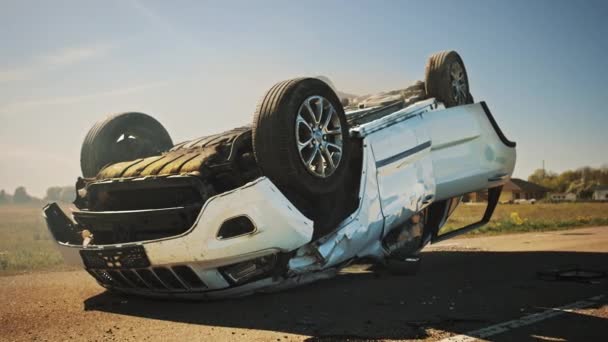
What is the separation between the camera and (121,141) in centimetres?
634

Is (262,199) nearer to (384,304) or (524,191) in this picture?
(384,304)

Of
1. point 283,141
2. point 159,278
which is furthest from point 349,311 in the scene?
point 159,278

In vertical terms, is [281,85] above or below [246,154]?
above

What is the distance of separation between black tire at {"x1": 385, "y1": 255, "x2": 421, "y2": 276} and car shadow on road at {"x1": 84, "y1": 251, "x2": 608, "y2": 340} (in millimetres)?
83

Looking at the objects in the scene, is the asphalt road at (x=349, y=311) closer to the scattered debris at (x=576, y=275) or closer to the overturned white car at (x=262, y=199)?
the scattered debris at (x=576, y=275)

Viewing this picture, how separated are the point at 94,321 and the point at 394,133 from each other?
3.18 metres

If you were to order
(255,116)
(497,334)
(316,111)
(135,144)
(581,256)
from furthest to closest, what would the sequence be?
(581,256) → (135,144) → (316,111) → (255,116) → (497,334)

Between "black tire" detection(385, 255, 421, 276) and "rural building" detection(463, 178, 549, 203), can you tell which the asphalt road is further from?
"rural building" detection(463, 178, 549, 203)

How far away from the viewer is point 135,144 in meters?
6.42

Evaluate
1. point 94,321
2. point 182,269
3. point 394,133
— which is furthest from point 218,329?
point 394,133

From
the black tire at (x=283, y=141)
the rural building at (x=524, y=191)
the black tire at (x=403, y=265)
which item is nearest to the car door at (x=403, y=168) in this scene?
the black tire at (x=403, y=265)

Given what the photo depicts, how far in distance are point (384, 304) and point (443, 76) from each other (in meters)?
3.34

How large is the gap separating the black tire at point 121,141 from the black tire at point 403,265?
9.18 ft

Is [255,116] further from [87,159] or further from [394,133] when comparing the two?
[87,159]
